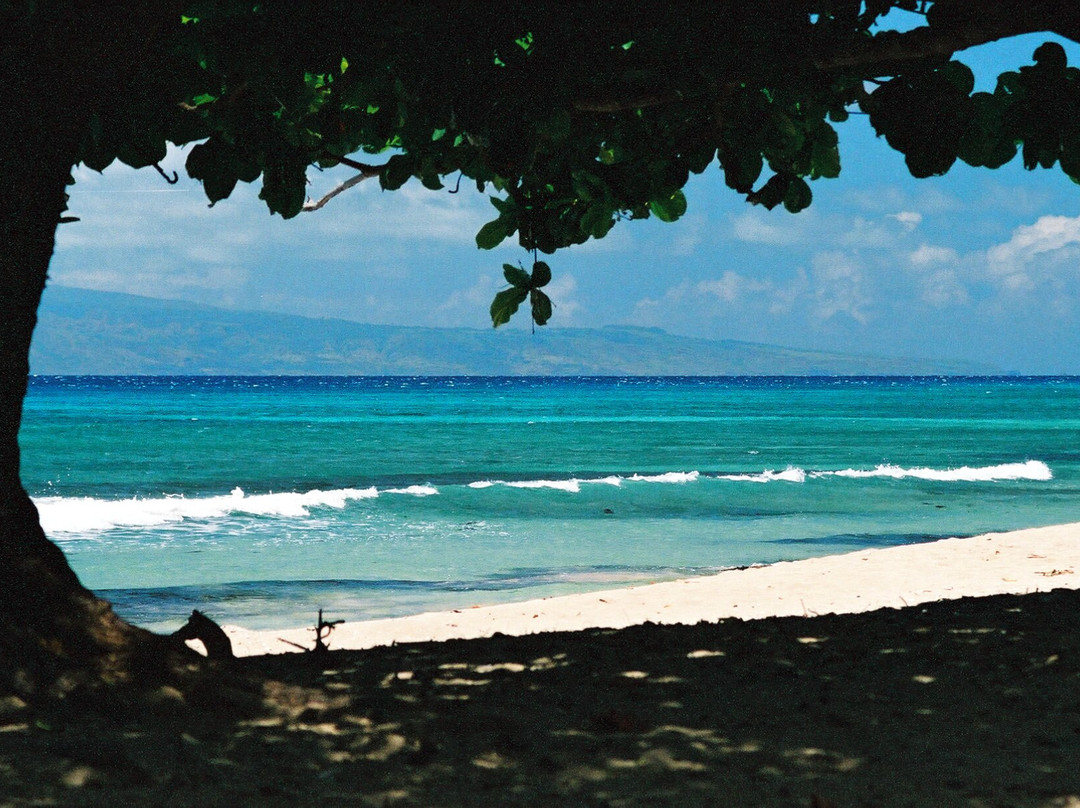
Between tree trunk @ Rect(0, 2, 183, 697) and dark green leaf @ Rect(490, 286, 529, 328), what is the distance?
1.99 m

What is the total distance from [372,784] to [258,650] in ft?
21.1

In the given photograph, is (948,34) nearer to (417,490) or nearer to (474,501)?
(474,501)

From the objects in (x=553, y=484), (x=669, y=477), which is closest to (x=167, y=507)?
(x=553, y=484)

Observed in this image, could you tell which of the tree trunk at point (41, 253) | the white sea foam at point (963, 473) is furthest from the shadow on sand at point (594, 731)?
the white sea foam at point (963, 473)

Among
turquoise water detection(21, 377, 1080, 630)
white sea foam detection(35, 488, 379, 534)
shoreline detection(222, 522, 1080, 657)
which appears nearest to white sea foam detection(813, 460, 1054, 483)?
turquoise water detection(21, 377, 1080, 630)

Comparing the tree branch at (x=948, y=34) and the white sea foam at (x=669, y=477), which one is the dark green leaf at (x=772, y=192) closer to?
the tree branch at (x=948, y=34)

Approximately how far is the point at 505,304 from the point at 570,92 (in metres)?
1.31

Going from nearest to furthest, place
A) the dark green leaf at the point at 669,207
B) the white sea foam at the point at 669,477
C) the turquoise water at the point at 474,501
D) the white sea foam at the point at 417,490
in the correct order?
the dark green leaf at the point at 669,207 < the turquoise water at the point at 474,501 < the white sea foam at the point at 417,490 < the white sea foam at the point at 669,477

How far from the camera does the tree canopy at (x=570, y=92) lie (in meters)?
4.49

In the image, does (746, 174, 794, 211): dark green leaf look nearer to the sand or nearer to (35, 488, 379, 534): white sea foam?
the sand

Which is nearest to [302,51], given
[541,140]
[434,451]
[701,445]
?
[541,140]

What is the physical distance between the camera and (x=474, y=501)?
80.6 ft

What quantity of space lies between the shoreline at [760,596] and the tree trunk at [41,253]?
4.50 metres

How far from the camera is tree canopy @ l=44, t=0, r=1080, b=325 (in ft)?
14.7
